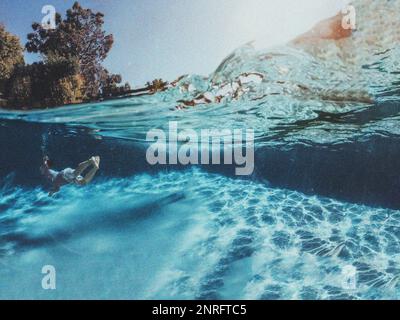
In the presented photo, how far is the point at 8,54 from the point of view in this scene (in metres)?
5.69

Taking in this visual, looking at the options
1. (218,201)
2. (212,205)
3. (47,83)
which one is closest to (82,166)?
(47,83)

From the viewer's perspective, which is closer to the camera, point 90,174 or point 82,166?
point 90,174

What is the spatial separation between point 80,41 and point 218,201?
4.66 meters

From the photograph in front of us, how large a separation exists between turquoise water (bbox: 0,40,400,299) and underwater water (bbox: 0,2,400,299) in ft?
0.10

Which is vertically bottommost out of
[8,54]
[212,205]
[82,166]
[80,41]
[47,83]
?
[212,205]

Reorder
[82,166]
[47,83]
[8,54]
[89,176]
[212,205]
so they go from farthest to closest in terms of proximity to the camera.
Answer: [82,166] → [89,176] → [212,205] → [47,83] → [8,54]

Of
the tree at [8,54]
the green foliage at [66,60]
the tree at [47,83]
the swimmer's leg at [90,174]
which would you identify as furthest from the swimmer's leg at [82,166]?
the tree at [8,54]

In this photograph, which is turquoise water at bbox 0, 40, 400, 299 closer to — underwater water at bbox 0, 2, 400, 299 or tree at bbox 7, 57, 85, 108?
underwater water at bbox 0, 2, 400, 299

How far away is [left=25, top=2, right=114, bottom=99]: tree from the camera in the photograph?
552 cm

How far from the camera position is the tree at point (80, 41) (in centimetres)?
552

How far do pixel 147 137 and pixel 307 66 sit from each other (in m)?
4.28

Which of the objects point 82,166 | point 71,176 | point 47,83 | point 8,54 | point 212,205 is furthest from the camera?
point 82,166

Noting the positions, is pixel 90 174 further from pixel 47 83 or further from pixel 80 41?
pixel 80 41

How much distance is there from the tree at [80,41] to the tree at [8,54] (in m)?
0.21
